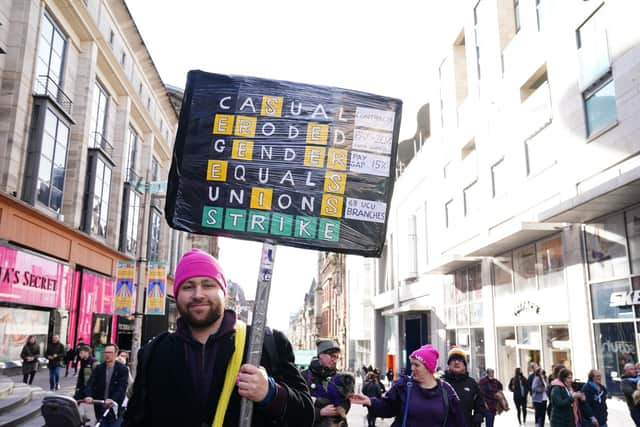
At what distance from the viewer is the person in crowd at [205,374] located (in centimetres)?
241

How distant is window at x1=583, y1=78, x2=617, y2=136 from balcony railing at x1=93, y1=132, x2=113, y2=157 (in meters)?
22.7

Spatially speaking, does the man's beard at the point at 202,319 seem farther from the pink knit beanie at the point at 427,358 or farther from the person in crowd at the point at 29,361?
the person in crowd at the point at 29,361

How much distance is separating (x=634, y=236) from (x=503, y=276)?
7.87 metres

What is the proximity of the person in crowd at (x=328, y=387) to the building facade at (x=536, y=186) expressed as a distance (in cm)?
838

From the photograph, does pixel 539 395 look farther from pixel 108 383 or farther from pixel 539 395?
pixel 108 383

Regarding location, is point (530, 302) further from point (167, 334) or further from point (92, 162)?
point (92, 162)

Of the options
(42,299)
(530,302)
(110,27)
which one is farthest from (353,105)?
(110,27)

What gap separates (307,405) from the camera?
2619 millimetres

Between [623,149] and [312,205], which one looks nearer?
[312,205]

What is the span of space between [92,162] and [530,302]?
20.8m

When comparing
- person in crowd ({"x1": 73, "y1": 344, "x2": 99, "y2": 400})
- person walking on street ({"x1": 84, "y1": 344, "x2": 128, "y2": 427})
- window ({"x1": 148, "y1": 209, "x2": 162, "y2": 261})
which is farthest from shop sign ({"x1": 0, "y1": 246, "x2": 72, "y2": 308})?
window ({"x1": 148, "y1": 209, "x2": 162, "y2": 261})

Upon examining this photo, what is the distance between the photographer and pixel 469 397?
7.15m

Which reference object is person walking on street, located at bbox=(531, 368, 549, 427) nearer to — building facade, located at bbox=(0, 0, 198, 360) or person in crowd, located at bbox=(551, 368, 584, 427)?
person in crowd, located at bbox=(551, 368, 584, 427)

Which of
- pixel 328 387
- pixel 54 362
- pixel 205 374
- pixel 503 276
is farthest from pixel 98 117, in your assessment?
pixel 205 374
